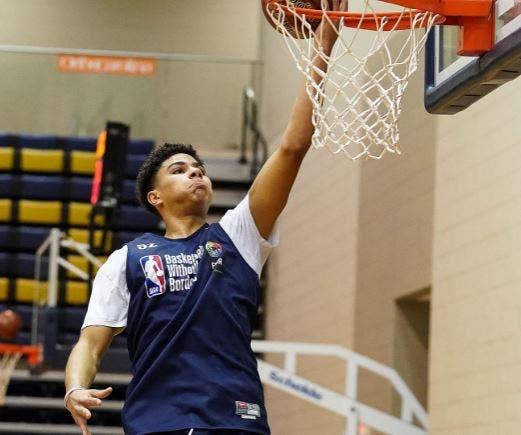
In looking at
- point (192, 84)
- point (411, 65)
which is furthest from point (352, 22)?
point (192, 84)

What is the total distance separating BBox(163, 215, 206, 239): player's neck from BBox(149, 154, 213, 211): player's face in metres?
0.04

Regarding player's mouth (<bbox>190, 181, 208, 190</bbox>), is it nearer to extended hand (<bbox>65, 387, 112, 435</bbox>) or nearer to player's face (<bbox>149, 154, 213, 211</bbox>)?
player's face (<bbox>149, 154, 213, 211</bbox>)

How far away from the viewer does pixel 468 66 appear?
413cm

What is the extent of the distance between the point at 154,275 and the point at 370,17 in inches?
47.5

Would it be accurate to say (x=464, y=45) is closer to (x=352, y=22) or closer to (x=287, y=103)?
(x=352, y=22)

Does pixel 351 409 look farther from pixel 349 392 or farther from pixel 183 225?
pixel 183 225

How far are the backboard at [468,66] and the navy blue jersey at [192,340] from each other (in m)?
1.03

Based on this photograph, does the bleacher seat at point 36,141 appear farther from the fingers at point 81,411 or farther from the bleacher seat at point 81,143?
the fingers at point 81,411

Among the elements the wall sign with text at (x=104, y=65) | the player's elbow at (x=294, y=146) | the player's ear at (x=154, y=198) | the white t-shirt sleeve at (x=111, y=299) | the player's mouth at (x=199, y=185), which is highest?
the wall sign with text at (x=104, y=65)

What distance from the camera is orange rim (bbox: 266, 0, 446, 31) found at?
393cm

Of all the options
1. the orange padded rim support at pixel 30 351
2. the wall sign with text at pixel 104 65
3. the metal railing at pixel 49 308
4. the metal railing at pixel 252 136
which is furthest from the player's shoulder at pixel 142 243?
the wall sign with text at pixel 104 65

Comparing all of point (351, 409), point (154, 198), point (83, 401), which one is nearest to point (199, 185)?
point (154, 198)

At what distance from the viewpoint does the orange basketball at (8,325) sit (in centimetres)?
1071

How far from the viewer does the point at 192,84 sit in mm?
12836
